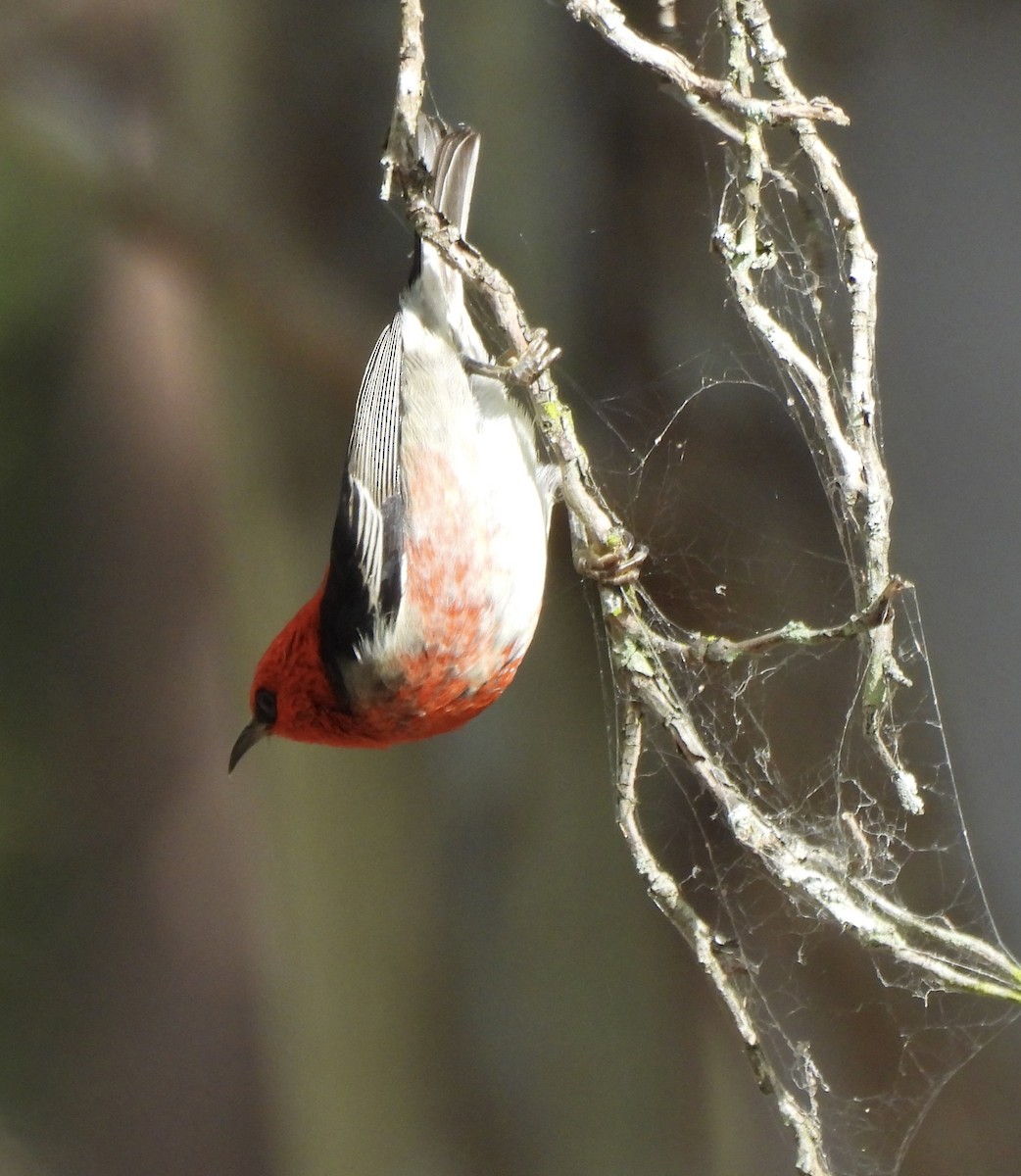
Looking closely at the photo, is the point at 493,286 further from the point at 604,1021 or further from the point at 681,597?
the point at 604,1021

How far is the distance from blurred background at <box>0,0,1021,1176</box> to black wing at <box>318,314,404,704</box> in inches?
18.3

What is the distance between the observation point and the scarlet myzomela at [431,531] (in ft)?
4.68

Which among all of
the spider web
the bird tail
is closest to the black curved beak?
the spider web

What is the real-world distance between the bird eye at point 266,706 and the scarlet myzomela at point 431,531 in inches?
6.3

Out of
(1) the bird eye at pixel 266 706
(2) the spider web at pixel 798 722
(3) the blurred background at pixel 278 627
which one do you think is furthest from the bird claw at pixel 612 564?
(1) the bird eye at pixel 266 706

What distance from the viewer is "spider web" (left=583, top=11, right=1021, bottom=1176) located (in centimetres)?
139

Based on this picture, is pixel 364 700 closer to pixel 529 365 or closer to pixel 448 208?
pixel 529 365

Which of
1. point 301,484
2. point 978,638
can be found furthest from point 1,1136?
point 978,638

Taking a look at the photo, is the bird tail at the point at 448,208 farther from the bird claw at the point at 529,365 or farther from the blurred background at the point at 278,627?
the blurred background at the point at 278,627

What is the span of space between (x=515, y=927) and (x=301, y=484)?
115 centimetres

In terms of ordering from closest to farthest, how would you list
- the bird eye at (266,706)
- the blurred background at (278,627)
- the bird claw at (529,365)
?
the bird claw at (529,365) → the bird eye at (266,706) → the blurred background at (278,627)

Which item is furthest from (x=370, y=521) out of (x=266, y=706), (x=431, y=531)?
(x=266, y=706)

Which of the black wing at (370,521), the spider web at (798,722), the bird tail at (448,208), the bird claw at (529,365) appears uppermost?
the bird tail at (448,208)

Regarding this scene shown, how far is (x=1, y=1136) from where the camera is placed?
7.12ft
